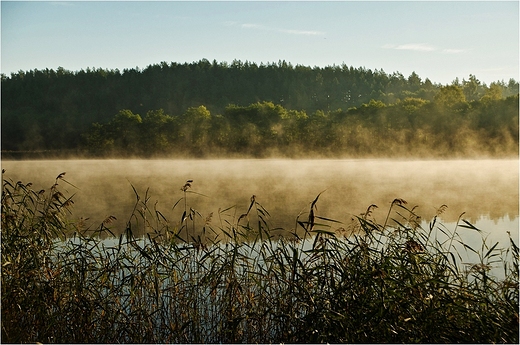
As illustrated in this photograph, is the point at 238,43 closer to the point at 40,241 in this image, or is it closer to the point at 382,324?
the point at 40,241

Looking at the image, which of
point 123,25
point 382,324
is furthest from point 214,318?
point 123,25

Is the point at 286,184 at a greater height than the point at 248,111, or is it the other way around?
the point at 248,111

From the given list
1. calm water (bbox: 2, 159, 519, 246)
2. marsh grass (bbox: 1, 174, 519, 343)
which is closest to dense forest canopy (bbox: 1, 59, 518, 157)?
calm water (bbox: 2, 159, 519, 246)

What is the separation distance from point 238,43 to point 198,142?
529cm

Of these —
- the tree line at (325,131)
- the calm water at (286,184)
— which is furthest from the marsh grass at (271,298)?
the tree line at (325,131)

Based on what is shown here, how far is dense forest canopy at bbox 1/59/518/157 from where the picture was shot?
9016mm

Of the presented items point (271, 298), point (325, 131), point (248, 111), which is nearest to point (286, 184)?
point (325, 131)

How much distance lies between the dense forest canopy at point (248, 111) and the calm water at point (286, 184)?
0.35 metres

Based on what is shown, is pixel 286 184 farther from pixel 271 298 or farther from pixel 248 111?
pixel 271 298

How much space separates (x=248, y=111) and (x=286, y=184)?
1.80 m

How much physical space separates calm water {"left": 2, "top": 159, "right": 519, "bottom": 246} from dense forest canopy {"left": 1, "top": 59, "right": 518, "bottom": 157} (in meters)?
0.35

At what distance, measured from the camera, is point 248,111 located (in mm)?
10164

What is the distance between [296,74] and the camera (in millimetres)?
8742

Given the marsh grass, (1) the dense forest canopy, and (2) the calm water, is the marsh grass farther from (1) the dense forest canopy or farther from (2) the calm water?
(1) the dense forest canopy
